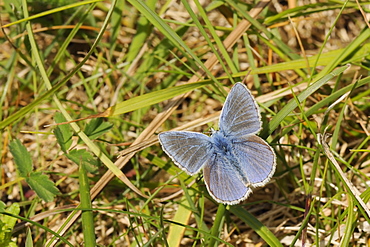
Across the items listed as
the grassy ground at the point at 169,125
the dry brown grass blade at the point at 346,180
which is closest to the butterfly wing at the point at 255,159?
the grassy ground at the point at 169,125

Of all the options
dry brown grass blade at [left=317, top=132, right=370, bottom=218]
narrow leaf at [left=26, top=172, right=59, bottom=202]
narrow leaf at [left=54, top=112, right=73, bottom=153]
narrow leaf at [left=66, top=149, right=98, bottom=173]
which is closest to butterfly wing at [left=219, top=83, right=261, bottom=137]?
dry brown grass blade at [left=317, top=132, right=370, bottom=218]

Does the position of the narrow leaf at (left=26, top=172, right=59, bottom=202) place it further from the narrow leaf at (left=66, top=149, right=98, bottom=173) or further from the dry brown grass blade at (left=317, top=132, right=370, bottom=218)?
the dry brown grass blade at (left=317, top=132, right=370, bottom=218)

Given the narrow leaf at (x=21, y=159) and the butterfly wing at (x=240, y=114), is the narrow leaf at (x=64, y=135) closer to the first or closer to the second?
the narrow leaf at (x=21, y=159)

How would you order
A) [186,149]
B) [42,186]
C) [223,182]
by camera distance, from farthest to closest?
[42,186], [186,149], [223,182]

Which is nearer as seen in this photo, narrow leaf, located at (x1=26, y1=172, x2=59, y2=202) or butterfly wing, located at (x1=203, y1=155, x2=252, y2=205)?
butterfly wing, located at (x1=203, y1=155, x2=252, y2=205)

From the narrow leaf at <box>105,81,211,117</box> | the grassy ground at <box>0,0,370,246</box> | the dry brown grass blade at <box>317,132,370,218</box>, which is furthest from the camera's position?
the narrow leaf at <box>105,81,211,117</box>

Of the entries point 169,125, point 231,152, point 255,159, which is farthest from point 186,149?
point 169,125

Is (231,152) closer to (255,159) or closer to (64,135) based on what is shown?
(255,159)

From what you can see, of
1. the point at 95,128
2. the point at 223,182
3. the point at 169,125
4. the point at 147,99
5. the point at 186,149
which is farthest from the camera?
the point at 169,125
